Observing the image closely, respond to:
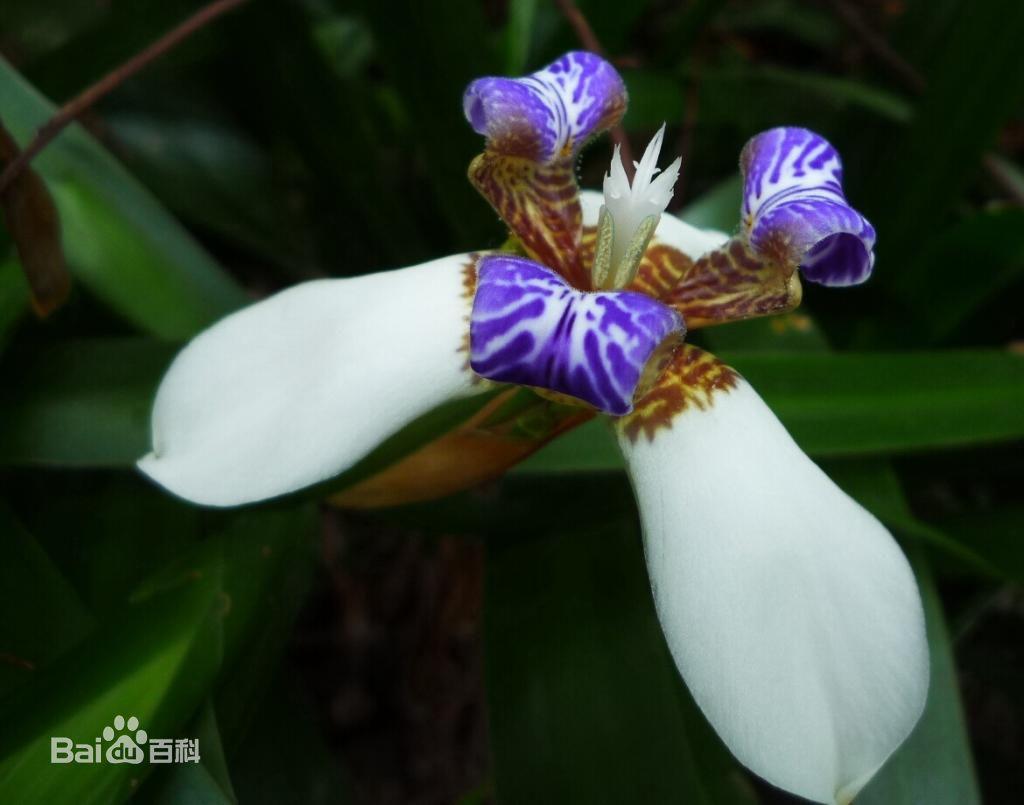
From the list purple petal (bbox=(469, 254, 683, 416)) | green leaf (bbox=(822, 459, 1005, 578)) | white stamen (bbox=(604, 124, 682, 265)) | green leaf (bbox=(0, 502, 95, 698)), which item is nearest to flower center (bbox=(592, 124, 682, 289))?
white stamen (bbox=(604, 124, 682, 265))

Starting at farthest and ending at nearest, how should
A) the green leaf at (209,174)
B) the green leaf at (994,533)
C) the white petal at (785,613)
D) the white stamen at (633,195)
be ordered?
1. the green leaf at (209,174)
2. the green leaf at (994,533)
3. the white stamen at (633,195)
4. the white petal at (785,613)

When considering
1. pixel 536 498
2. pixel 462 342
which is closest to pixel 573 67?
pixel 462 342

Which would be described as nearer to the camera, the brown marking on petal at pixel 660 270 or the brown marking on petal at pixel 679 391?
the brown marking on petal at pixel 679 391

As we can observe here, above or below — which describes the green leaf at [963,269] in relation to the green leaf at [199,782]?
below

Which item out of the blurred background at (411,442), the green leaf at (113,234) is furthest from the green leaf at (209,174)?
the green leaf at (113,234)

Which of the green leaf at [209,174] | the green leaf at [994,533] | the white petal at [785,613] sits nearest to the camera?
the white petal at [785,613]

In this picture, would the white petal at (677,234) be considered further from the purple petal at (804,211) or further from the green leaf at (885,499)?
the green leaf at (885,499)

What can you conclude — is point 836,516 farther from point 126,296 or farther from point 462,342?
point 126,296

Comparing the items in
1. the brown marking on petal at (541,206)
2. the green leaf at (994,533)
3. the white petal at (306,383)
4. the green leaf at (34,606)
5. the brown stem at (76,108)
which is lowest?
the green leaf at (994,533)
